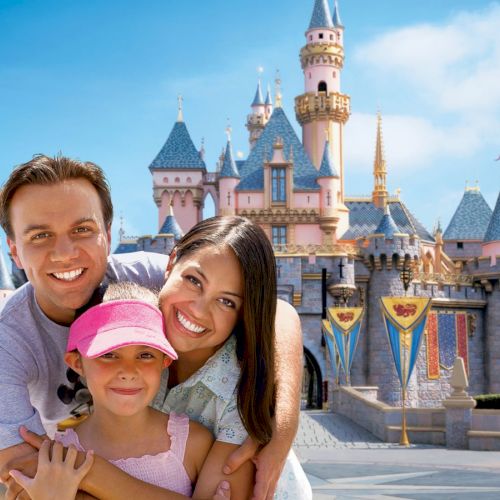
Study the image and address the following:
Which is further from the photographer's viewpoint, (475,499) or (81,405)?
(475,499)

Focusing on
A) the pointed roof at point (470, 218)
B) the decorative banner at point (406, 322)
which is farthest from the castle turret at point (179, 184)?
the decorative banner at point (406, 322)

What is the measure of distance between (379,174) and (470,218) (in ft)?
18.4

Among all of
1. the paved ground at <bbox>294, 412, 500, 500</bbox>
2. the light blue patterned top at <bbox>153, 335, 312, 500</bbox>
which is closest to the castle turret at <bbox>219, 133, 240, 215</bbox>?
the paved ground at <bbox>294, 412, 500, 500</bbox>

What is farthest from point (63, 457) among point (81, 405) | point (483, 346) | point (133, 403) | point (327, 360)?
point (483, 346)

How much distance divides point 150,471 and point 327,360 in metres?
26.7

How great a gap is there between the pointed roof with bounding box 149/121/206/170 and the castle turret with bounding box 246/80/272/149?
57.4ft

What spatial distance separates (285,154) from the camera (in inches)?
1356

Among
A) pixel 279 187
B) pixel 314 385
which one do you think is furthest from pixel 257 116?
pixel 314 385

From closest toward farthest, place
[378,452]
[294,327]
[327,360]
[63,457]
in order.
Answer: [63,457]
[294,327]
[378,452]
[327,360]

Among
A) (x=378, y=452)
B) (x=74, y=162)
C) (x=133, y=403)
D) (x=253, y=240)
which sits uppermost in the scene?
(x=74, y=162)

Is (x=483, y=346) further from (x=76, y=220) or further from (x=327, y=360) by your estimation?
(x=76, y=220)

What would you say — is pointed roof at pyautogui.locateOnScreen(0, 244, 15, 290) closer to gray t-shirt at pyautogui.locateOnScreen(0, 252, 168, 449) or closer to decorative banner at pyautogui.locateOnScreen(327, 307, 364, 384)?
decorative banner at pyautogui.locateOnScreen(327, 307, 364, 384)

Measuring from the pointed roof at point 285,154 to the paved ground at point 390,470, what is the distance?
18.3 metres

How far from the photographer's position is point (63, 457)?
245 centimetres
